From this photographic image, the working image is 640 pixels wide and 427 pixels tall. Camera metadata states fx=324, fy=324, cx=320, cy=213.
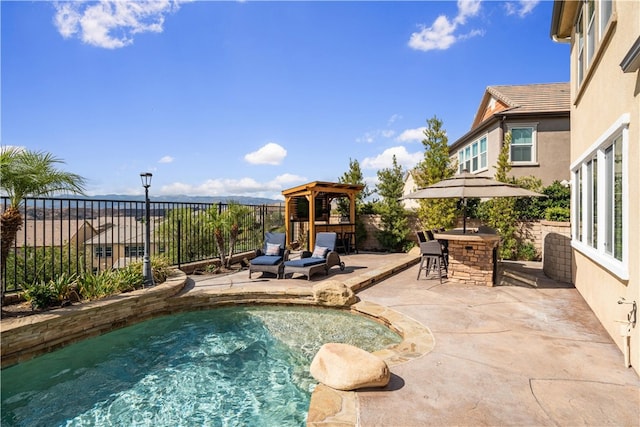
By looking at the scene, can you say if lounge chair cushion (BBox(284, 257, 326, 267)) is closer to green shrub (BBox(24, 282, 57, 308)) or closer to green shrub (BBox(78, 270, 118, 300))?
green shrub (BBox(78, 270, 118, 300))

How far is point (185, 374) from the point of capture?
13.6 feet

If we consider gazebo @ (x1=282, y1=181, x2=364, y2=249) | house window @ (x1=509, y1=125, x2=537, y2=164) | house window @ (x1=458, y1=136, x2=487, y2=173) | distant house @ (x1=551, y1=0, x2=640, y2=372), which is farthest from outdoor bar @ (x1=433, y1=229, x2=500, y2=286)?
house window @ (x1=458, y1=136, x2=487, y2=173)

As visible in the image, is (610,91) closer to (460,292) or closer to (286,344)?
(460,292)

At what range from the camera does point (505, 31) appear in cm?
969

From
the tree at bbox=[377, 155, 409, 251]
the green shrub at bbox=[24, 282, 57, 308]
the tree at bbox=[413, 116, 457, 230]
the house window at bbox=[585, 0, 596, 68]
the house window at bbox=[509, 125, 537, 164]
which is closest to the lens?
the green shrub at bbox=[24, 282, 57, 308]

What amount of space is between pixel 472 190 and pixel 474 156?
11278 millimetres

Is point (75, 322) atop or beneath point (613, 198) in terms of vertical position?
beneath

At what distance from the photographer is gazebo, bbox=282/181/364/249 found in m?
12.1

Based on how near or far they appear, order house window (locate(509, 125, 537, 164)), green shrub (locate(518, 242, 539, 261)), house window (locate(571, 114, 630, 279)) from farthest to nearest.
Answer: house window (locate(509, 125, 537, 164))
green shrub (locate(518, 242, 539, 261))
house window (locate(571, 114, 630, 279))

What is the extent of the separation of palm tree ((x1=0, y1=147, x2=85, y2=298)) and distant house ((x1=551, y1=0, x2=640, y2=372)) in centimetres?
783

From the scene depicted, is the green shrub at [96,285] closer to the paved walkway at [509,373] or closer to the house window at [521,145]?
the paved walkway at [509,373]

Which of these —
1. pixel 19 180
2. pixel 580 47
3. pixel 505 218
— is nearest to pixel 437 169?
pixel 505 218

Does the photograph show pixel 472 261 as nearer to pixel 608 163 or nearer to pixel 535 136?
pixel 608 163

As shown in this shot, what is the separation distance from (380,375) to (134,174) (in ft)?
23.0
